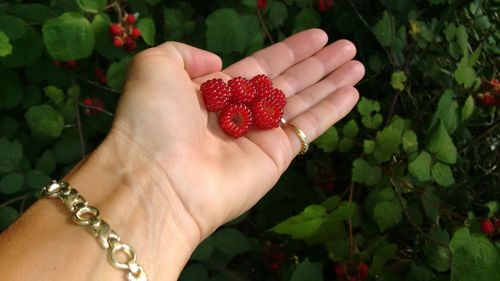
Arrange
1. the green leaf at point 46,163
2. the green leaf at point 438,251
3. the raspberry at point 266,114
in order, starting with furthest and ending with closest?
the green leaf at point 46,163 → the raspberry at point 266,114 → the green leaf at point 438,251

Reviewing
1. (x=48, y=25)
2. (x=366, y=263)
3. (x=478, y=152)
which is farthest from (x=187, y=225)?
(x=478, y=152)

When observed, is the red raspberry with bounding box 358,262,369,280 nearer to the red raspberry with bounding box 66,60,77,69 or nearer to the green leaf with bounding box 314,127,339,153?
the green leaf with bounding box 314,127,339,153

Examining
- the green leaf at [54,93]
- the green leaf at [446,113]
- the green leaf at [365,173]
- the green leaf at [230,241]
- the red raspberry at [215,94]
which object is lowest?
the green leaf at [230,241]

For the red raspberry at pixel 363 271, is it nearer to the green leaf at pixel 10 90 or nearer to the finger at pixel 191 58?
the finger at pixel 191 58

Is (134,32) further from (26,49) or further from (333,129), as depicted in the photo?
(333,129)

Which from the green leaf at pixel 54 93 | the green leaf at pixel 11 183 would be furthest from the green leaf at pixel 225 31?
the green leaf at pixel 11 183

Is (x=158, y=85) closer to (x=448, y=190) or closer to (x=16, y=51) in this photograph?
(x=16, y=51)

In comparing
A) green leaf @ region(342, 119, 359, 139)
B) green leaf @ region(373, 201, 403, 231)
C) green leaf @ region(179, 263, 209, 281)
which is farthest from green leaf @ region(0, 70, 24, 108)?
green leaf @ region(373, 201, 403, 231)
